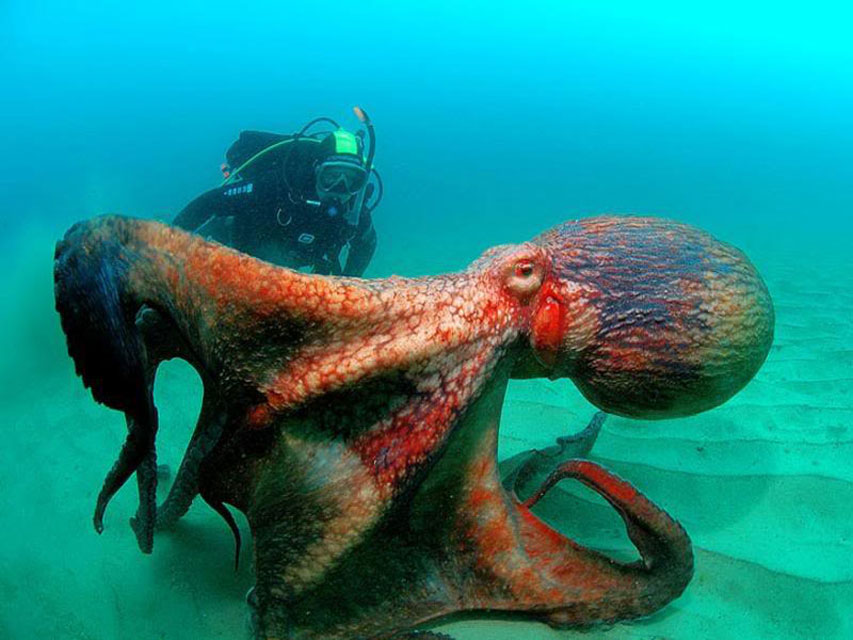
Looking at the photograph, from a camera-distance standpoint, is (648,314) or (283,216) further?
(283,216)

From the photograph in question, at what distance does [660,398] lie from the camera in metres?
2.09

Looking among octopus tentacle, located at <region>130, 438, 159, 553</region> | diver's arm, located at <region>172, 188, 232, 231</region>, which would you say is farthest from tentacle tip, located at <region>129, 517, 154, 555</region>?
diver's arm, located at <region>172, 188, 232, 231</region>

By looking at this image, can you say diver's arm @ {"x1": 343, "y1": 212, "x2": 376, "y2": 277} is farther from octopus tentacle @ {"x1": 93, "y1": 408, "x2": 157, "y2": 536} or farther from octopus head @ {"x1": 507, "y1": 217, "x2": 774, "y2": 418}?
octopus tentacle @ {"x1": 93, "y1": 408, "x2": 157, "y2": 536}

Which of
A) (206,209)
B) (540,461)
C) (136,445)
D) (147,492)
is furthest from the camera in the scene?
(206,209)

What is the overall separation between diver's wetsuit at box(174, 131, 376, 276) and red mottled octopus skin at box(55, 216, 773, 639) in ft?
16.5

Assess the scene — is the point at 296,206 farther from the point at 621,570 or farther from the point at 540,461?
the point at 621,570

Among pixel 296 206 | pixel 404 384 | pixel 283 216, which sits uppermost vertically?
pixel 404 384

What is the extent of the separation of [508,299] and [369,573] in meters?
1.02

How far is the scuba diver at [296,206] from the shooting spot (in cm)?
687

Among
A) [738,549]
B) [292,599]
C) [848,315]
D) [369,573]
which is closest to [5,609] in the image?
[292,599]

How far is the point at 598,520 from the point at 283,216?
526 centimetres

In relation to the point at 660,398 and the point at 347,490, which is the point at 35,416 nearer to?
the point at 347,490

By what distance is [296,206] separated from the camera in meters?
6.84

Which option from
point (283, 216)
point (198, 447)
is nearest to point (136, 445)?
point (198, 447)
